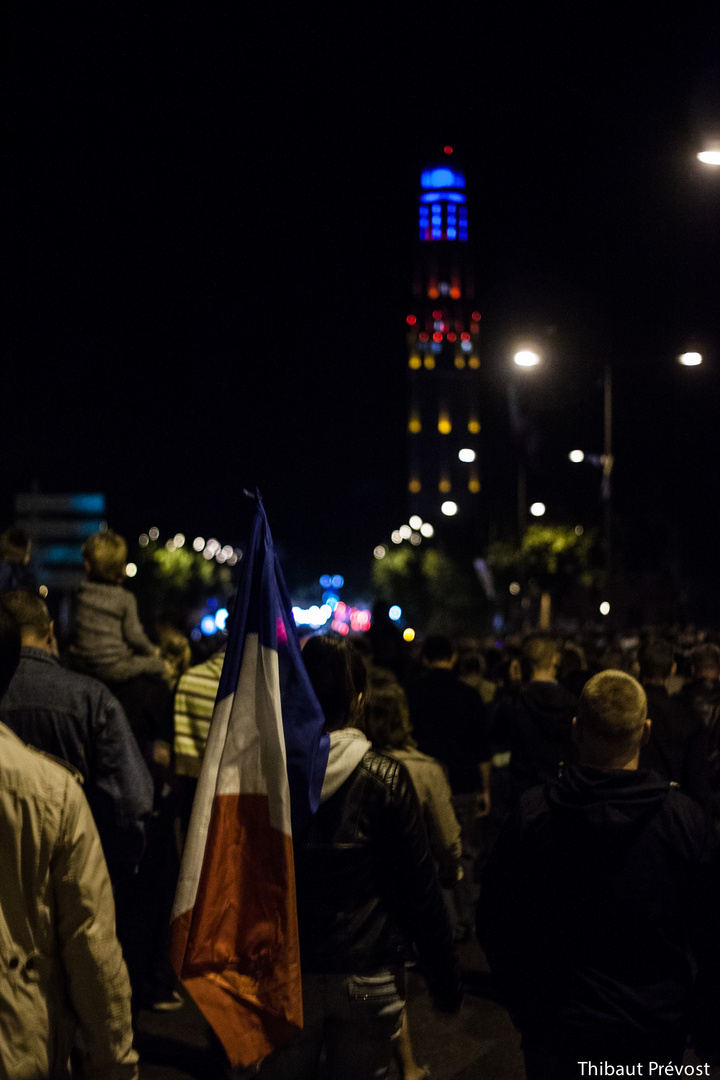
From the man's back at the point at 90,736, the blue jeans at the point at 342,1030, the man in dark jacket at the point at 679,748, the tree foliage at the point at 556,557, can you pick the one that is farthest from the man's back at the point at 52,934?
the tree foliage at the point at 556,557

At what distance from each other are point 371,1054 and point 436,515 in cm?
17937

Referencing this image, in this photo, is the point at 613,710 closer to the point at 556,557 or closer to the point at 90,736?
the point at 90,736

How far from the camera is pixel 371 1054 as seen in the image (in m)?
3.51

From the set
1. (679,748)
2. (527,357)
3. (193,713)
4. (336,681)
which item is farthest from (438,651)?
(527,357)

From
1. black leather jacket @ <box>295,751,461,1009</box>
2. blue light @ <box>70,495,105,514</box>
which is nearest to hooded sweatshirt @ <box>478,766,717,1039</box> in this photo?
black leather jacket @ <box>295,751,461,1009</box>

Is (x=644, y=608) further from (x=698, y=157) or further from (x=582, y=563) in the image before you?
(x=698, y=157)

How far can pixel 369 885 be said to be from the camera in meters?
3.64

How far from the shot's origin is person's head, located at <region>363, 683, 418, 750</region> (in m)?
5.88

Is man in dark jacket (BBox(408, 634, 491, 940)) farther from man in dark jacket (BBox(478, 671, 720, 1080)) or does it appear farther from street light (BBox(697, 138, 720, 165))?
street light (BBox(697, 138, 720, 165))

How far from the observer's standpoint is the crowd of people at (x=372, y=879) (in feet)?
8.41

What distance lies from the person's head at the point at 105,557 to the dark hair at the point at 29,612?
1158 millimetres

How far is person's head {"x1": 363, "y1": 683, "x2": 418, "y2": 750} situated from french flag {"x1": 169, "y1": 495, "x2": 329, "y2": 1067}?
2191 mm

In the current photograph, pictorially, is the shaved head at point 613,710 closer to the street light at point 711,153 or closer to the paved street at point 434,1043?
the paved street at point 434,1043

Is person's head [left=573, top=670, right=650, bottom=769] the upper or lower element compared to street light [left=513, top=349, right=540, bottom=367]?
lower
